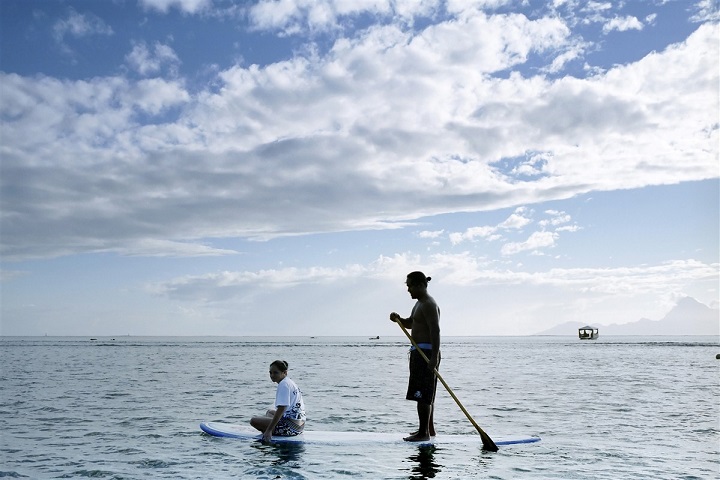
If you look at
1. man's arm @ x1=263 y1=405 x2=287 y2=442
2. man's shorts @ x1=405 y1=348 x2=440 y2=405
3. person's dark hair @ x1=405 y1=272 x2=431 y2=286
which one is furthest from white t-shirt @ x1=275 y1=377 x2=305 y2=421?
person's dark hair @ x1=405 y1=272 x2=431 y2=286

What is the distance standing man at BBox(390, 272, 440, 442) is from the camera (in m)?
11.0

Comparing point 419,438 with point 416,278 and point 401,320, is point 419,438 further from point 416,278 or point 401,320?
point 416,278

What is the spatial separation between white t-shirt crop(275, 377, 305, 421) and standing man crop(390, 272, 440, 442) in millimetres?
2194

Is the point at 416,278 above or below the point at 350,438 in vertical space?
above

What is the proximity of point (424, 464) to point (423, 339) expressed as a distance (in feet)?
6.86

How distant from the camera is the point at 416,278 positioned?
11.4 metres

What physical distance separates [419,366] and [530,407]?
10314 mm

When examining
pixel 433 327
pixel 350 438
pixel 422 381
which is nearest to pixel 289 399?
pixel 350 438

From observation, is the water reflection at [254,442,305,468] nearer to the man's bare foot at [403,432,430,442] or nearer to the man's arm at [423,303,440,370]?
the man's bare foot at [403,432,430,442]

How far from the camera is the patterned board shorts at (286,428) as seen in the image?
12.2 meters

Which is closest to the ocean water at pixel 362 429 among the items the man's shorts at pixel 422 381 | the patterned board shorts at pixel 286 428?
the patterned board shorts at pixel 286 428

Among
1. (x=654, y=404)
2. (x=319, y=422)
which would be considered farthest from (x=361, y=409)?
(x=654, y=404)

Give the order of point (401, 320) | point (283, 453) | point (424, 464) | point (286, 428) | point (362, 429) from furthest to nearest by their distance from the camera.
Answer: point (362, 429)
point (286, 428)
point (401, 320)
point (283, 453)
point (424, 464)

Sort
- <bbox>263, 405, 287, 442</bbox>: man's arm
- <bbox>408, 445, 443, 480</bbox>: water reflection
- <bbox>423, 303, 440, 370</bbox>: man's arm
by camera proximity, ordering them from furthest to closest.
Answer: <bbox>263, 405, 287, 442</bbox>: man's arm, <bbox>423, 303, 440, 370</bbox>: man's arm, <bbox>408, 445, 443, 480</bbox>: water reflection
